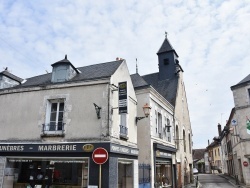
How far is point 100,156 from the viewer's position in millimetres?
7664

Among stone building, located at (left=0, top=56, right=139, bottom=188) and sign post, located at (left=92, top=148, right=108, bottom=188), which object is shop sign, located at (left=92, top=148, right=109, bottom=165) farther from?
stone building, located at (left=0, top=56, right=139, bottom=188)

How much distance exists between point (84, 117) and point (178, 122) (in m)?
11.2

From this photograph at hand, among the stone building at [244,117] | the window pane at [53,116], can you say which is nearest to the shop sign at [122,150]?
the window pane at [53,116]

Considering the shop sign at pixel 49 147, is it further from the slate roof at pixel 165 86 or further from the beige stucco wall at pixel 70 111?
the slate roof at pixel 165 86

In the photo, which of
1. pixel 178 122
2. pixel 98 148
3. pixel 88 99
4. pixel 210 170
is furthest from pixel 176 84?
pixel 210 170

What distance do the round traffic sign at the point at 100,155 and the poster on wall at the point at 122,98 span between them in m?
1.93

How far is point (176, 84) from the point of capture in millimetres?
20250

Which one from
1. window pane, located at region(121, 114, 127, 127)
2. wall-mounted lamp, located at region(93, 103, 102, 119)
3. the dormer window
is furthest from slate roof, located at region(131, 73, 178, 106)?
wall-mounted lamp, located at region(93, 103, 102, 119)

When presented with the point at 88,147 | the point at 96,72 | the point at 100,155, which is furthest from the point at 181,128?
the point at 100,155

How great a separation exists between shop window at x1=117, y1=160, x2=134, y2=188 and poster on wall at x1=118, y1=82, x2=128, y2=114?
2.78 m

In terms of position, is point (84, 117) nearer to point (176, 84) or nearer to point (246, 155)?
point (176, 84)

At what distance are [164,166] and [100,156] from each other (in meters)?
8.20

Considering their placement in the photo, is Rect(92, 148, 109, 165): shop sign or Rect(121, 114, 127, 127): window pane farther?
Rect(121, 114, 127, 127): window pane

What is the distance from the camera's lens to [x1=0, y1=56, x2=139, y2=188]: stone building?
28.7 ft
